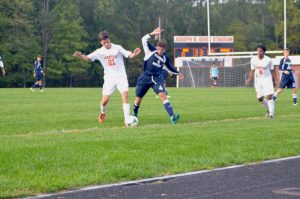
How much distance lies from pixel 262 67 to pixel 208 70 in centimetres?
4479

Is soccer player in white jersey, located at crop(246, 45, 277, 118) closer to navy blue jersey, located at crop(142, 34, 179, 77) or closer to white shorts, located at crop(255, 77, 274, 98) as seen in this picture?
white shorts, located at crop(255, 77, 274, 98)

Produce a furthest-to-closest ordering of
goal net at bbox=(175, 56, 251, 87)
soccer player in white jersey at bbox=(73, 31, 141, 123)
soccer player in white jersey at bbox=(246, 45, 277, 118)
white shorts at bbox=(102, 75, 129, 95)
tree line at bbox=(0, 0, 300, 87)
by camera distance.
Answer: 1. tree line at bbox=(0, 0, 300, 87)
2. goal net at bbox=(175, 56, 251, 87)
3. soccer player in white jersey at bbox=(246, 45, 277, 118)
4. white shorts at bbox=(102, 75, 129, 95)
5. soccer player in white jersey at bbox=(73, 31, 141, 123)

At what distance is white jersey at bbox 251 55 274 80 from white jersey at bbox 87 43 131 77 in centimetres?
442

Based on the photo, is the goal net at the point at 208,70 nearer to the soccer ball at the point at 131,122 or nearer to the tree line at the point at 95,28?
the tree line at the point at 95,28

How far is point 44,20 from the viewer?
75562 millimetres

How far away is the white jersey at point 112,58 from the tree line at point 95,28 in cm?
5538

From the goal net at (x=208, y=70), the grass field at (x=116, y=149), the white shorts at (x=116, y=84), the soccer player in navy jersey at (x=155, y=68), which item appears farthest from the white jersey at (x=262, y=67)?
the goal net at (x=208, y=70)

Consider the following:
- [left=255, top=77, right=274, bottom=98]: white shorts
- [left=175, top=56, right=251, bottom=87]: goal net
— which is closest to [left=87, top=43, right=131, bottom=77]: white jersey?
[left=255, top=77, right=274, bottom=98]: white shorts

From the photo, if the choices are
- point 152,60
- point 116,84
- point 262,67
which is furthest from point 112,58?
point 262,67

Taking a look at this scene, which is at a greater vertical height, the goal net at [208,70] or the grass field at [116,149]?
the goal net at [208,70]

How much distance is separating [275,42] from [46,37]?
1212 inches

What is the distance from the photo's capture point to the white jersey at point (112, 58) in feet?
51.1

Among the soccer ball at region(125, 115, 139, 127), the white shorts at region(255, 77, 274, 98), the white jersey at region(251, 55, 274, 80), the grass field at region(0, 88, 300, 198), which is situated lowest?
the grass field at region(0, 88, 300, 198)

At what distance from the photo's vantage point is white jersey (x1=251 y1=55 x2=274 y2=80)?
18609 millimetres
